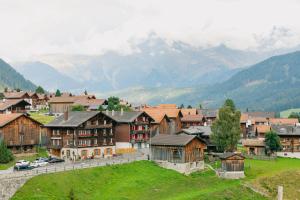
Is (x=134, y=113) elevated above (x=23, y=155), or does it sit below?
above

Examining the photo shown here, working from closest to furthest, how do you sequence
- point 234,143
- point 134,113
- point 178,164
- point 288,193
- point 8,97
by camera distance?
1. point 288,193
2. point 178,164
3. point 234,143
4. point 134,113
5. point 8,97

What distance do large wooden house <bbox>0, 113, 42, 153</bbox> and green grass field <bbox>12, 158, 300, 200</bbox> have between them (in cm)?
2236

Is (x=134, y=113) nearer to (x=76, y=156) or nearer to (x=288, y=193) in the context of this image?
(x=76, y=156)

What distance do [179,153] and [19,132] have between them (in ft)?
106

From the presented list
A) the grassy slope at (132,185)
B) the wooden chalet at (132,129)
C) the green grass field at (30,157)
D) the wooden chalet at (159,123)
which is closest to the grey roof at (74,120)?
the green grass field at (30,157)

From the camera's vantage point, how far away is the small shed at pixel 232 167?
100812mm

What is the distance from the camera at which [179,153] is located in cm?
10475

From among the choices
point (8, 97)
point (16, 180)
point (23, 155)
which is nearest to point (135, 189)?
point (16, 180)

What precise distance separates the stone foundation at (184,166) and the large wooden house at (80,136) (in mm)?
14525

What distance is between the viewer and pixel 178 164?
340 ft

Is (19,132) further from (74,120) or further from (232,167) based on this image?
(232,167)

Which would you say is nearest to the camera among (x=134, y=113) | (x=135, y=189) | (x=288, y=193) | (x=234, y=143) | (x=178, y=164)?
(x=135, y=189)

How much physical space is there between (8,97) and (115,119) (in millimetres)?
75132

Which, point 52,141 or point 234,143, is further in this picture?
point 234,143
